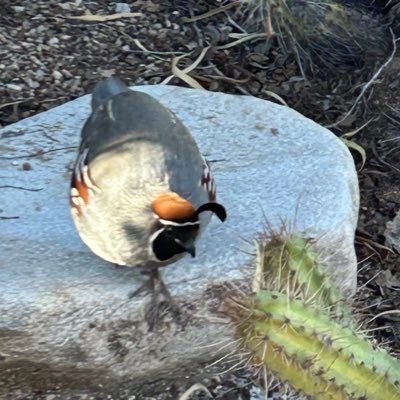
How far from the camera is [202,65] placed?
477 cm

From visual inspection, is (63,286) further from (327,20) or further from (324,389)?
(327,20)

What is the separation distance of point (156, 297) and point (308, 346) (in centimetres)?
78

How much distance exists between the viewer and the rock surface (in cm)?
310

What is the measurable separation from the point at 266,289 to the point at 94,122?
0.94 m

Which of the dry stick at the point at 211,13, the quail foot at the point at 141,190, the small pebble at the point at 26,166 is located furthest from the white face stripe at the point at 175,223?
the dry stick at the point at 211,13

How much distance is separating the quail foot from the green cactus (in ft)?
0.94

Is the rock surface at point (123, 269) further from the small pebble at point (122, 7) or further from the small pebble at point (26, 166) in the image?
the small pebble at point (122, 7)

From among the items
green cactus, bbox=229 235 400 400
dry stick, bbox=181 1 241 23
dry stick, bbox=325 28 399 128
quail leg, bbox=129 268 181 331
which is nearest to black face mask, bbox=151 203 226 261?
green cactus, bbox=229 235 400 400

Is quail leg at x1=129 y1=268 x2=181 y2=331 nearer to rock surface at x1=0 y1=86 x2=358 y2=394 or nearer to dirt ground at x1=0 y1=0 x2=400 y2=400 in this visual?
rock surface at x1=0 y1=86 x2=358 y2=394

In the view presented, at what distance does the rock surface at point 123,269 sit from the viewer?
310 cm

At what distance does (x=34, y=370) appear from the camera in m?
3.18

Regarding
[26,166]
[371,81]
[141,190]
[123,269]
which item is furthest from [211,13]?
[141,190]

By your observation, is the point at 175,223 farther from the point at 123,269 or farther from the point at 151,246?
the point at 123,269

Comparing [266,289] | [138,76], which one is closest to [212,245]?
[266,289]
